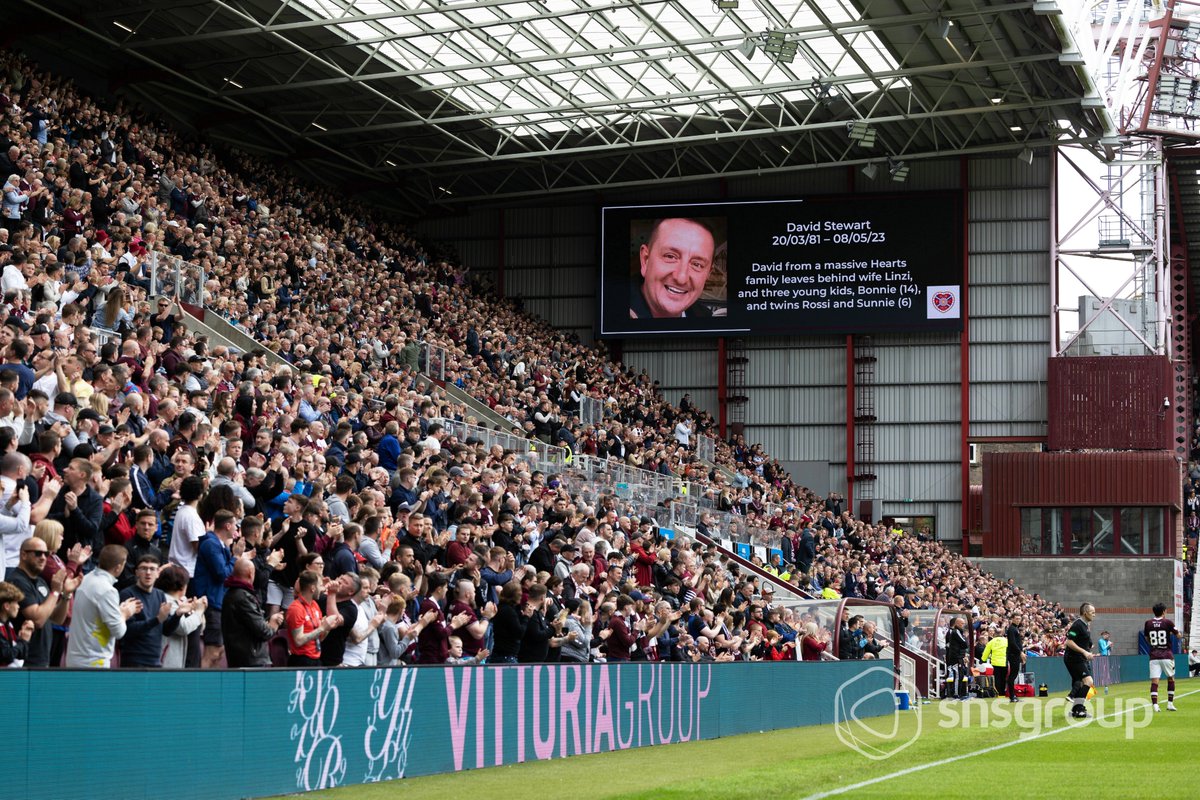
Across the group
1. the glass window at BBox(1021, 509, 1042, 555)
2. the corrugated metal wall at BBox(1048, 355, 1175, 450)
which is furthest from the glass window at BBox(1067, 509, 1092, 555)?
the corrugated metal wall at BBox(1048, 355, 1175, 450)

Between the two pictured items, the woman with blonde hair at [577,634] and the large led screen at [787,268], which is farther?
the large led screen at [787,268]

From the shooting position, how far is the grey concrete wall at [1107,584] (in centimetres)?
5209

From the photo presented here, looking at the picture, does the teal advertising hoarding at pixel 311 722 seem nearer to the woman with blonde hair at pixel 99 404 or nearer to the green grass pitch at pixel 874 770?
the green grass pitch at pixel 874 770

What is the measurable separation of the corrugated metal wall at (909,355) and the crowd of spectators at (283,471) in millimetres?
8143

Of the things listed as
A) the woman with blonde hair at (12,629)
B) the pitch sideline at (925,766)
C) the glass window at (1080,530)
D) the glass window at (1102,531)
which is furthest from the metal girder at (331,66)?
the woman with blonde hair at (12,629)

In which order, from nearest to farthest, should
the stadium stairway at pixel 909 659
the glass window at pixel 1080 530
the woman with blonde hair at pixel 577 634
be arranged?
1. the woman with blonde hair at pixel 577 634
2. the stadium stairway at pixel 909 659
3. the glass window at pixel 1080 530

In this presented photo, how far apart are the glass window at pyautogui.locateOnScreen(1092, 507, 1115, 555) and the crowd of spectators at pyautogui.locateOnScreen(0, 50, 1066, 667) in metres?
7.37

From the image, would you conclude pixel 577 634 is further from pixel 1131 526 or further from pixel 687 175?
pixel 1131 526

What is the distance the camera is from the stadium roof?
126 ft

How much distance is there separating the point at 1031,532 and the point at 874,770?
129ft

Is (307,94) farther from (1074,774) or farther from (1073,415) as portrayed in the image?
(1074,774)

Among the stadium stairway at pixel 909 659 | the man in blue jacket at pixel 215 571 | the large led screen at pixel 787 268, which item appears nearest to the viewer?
the man in blue jacket at pixel 215 571

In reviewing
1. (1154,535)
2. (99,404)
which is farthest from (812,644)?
(1154,535)

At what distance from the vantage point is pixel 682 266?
53.8 m
